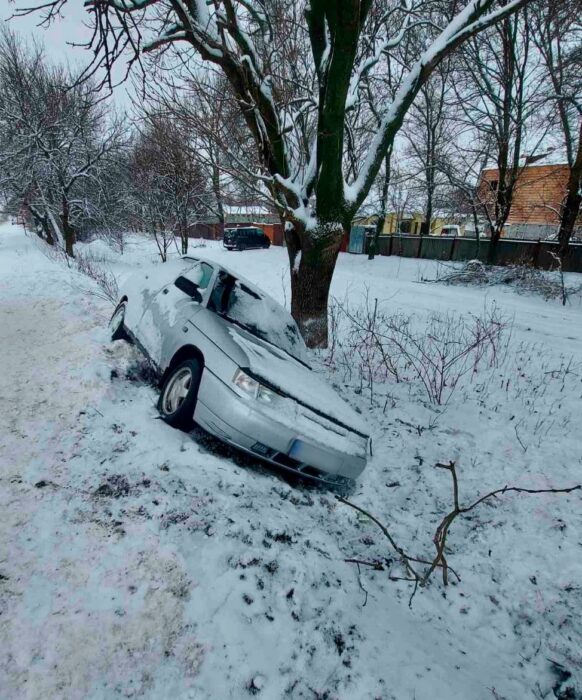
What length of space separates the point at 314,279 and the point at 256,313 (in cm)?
248

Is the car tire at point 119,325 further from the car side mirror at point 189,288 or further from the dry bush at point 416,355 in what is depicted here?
the dry bush at point 416,355

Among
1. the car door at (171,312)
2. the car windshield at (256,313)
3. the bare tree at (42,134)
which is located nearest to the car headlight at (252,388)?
the car door at (171,312)

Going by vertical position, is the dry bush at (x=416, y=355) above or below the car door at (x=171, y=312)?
below

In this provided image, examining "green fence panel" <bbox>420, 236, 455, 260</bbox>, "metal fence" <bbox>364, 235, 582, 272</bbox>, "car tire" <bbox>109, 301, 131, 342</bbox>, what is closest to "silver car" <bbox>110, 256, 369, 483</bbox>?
"car tire" <bbox>109, 301, 131, 342</bbox>

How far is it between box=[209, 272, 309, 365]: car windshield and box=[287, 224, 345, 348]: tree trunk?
1.91m

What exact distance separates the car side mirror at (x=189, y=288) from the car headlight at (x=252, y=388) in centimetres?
124

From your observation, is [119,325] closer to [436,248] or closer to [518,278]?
[518,278]

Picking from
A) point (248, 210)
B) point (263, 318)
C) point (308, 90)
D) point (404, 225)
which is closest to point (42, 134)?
point (248, 210)

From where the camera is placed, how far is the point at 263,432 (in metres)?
2.74

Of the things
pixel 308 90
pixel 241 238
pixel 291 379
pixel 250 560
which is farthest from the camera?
pixel 241 238

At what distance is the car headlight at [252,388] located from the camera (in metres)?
2.81

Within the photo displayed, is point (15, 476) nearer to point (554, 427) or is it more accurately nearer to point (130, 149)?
point (554, 427)

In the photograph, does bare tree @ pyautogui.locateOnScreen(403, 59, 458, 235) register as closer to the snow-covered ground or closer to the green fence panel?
the green fence panel

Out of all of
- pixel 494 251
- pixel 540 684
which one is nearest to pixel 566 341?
pixel 540 684
